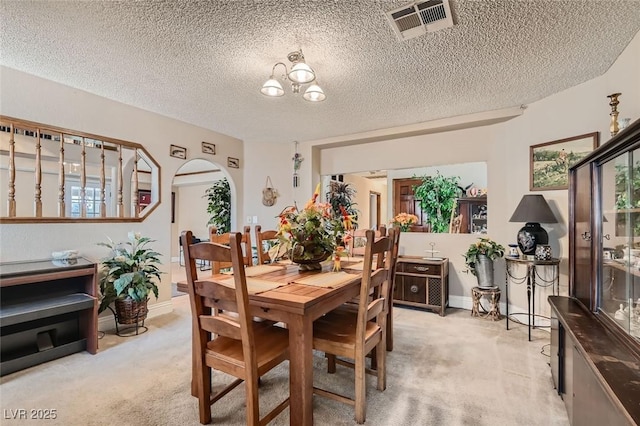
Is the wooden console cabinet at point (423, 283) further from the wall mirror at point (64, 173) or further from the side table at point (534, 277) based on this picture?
the wall mirror at point (64, 173)

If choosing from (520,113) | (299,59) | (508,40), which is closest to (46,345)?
(299,59)

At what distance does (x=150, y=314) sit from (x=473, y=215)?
425 cm

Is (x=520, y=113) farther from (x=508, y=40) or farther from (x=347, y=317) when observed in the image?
(x=347, y=317)

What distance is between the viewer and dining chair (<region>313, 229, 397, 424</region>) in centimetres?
173

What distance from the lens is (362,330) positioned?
1730 millimetres

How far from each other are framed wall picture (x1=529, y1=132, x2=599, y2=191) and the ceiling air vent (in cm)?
197

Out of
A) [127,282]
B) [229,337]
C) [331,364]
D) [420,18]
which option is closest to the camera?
[229,337]

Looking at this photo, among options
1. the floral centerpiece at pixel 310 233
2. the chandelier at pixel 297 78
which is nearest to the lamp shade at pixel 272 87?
the chandelier at pixel 297 78

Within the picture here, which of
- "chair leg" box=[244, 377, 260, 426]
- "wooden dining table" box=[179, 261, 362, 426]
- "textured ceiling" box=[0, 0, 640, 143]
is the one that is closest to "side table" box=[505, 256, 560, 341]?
"textured ceiling" box=[0, 0, 640, 143]

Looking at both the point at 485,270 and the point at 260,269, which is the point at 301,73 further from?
the point at 485,270

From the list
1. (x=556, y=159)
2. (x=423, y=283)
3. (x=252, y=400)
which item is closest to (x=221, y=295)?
(x=252, y=400)

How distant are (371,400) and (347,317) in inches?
20.5

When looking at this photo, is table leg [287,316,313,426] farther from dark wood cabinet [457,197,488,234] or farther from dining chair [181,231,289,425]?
dark wood cabinet [457,197,488,234]

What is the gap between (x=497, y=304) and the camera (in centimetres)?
349
